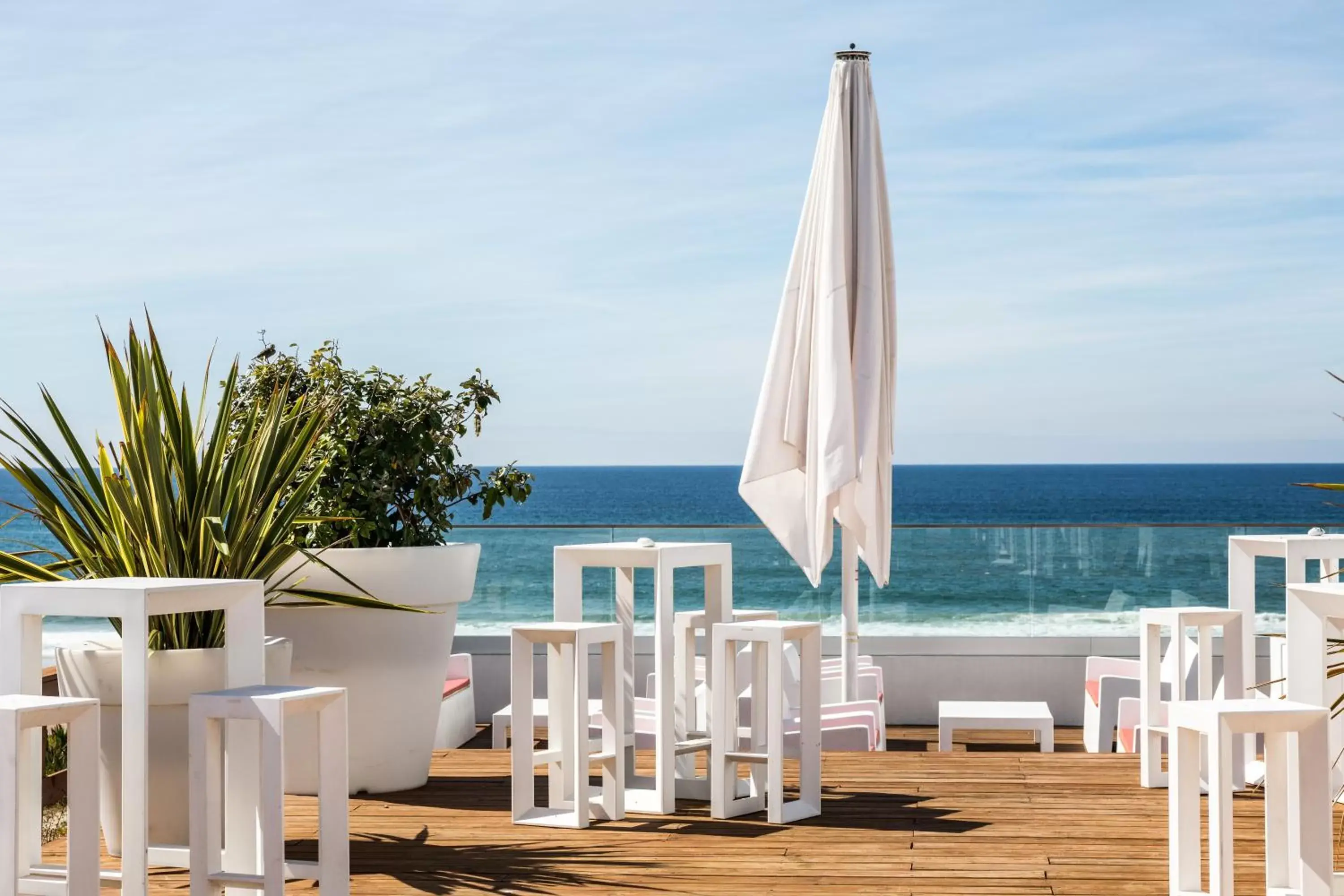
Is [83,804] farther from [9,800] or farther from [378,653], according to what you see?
[378,653]

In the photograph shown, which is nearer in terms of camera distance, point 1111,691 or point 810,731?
point 810,731

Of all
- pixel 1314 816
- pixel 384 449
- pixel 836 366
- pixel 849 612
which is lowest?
pixel 1314 816

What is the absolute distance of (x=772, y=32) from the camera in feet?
46.5

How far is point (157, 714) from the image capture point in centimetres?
382

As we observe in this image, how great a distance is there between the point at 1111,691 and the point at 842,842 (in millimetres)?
2726

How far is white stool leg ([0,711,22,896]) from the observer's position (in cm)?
298

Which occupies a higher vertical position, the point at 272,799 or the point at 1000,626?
the point at 272,799

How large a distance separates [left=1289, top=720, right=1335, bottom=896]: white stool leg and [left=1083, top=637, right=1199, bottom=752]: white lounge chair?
2990 mm

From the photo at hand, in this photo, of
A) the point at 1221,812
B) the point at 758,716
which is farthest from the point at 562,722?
the point at 1221,812

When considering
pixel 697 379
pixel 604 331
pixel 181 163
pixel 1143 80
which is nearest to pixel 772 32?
pixel 1143 80

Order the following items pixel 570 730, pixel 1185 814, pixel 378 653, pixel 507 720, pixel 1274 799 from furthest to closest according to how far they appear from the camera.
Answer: pixel 507 720 < pixel 378 653 < pixel 570 730 < pixel 1185 814 < pixel 1274 799

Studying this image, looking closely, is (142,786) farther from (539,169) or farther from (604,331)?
(604,331)

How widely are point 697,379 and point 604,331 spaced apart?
20.4ft

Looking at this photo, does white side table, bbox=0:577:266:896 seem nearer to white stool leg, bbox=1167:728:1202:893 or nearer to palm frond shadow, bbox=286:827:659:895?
palm frond shadow, bbox=286:827:659:895
